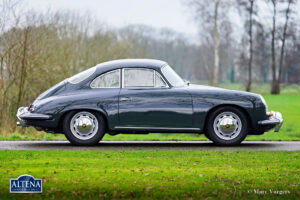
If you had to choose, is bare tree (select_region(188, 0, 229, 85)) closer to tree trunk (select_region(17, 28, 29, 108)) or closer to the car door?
tree trunk (select_region(17, 28, 29, 108))

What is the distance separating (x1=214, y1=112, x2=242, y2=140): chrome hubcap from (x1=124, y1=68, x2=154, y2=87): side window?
149 cm

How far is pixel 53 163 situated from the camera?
7.73m

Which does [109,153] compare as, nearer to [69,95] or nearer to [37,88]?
[69,95]

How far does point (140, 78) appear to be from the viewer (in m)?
9.87

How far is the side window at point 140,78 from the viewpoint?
387 inches

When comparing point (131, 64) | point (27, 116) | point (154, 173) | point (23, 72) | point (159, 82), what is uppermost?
point (23, 72)

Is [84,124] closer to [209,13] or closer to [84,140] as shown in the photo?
[84,140]

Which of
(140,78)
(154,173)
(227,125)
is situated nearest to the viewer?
(154,173)

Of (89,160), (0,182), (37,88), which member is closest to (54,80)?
(37,88)

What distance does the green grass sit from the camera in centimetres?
596

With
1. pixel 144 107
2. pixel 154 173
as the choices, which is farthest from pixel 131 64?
pixel 154 173

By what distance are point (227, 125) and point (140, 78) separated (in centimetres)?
194

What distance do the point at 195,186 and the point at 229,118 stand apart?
3742 mm

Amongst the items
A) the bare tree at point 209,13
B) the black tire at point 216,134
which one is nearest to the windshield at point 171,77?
the black tire at point 216,134
